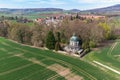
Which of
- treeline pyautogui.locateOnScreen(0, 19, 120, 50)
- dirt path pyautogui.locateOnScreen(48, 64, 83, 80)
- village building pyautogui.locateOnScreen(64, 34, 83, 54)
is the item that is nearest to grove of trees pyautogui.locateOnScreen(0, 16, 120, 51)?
treeline pyautogui.locateOnScreen(0, 19, 120, 50)

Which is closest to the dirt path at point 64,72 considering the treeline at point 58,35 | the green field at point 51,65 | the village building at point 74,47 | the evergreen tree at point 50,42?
the green field at point 51,65

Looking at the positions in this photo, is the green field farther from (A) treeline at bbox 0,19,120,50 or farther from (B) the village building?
(A) treeline at bbox 0,19,120,50

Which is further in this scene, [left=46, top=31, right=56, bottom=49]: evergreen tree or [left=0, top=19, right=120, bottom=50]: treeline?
[left=0, top=19, right=120, bottom=50]: treeline

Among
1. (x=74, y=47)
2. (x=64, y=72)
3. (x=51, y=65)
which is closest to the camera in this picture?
(x=64, y=72)

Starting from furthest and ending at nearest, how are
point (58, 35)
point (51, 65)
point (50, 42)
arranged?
point (58, 35), point (50, 42), point (51, 65)

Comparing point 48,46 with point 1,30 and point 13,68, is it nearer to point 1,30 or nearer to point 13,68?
point 13,68

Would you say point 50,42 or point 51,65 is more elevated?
point 50,42

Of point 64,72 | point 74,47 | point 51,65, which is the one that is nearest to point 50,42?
point 74,47

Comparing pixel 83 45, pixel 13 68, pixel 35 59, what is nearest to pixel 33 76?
pixel 13 68

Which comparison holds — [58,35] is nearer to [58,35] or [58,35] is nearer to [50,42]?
→ [58,35]

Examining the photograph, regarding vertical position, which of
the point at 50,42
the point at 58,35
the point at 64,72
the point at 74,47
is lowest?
the point at 64,72
